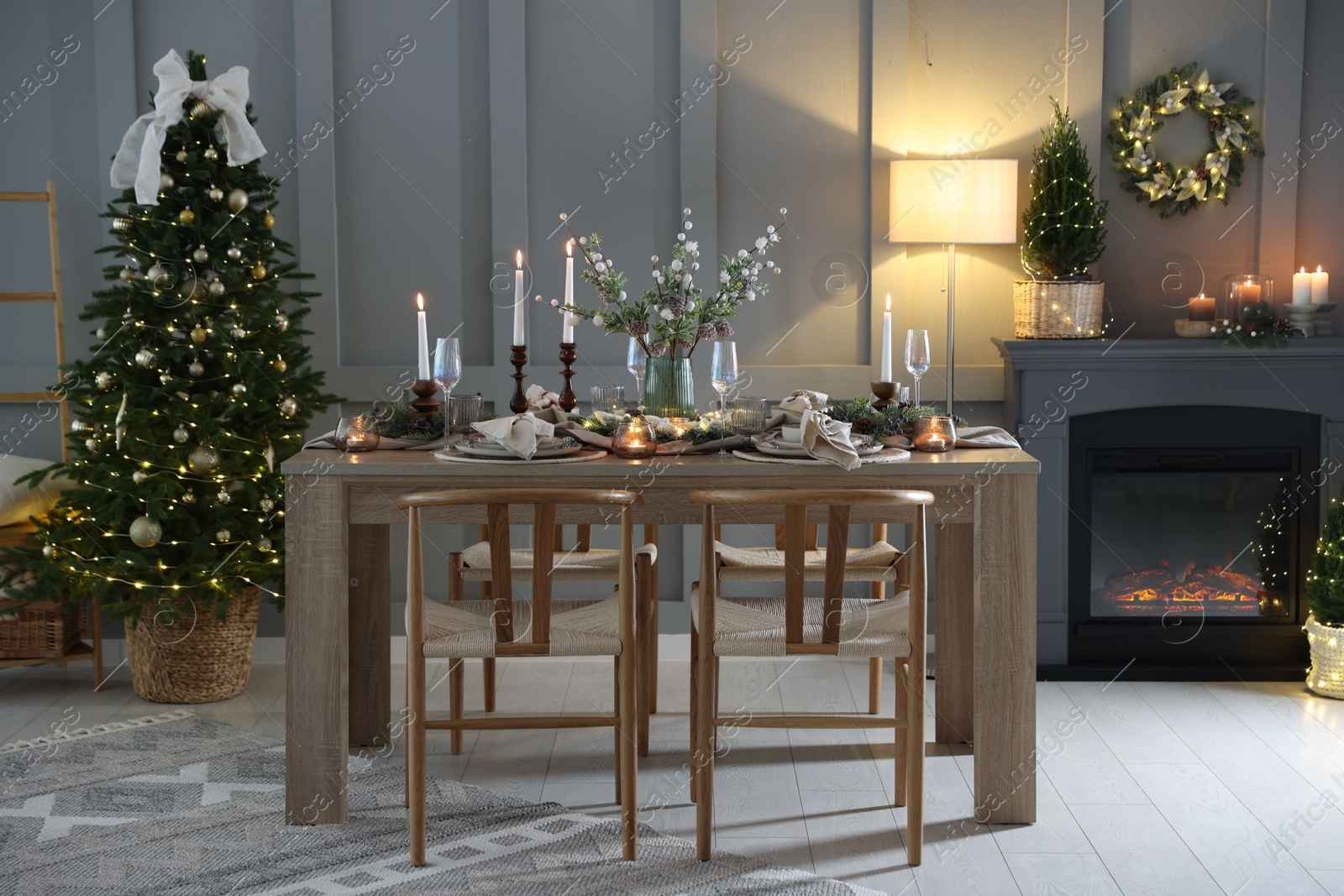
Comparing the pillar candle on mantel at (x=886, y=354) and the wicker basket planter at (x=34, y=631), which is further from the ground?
the pillar candle on mantel at (x=886, y=354)

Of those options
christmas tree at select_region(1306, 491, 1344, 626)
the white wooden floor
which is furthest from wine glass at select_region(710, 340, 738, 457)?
christmas tree at select_region(1306, 491, 1344, 626)

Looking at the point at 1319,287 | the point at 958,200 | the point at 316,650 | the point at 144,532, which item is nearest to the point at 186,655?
the point at 144,532

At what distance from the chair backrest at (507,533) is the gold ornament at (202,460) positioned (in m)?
1.34

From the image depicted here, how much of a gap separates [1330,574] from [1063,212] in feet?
4.50

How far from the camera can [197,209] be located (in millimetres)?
3643

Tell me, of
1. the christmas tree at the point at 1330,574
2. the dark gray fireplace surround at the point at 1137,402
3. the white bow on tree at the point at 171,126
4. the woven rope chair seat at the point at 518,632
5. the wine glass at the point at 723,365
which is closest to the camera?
the woven rope chair seat at the point at 518,632

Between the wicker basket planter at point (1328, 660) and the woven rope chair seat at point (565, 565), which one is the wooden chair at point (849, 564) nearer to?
the woven rope chair seat at point (565, 565)

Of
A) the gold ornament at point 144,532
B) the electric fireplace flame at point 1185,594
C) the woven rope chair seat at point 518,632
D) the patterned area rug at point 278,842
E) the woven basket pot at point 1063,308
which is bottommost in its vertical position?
the patterned area rug at point 278,842

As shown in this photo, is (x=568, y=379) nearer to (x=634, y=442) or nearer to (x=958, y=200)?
(x=634, y=442)

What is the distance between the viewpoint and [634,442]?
9.25 feet

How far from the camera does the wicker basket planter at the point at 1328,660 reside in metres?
3.75

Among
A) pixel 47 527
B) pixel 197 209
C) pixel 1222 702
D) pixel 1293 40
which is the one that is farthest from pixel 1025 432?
pixel 47 527

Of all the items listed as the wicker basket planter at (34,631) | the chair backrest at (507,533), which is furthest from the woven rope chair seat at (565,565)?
the wicker basket planter at (34,631)

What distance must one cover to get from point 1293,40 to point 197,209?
138 inches
